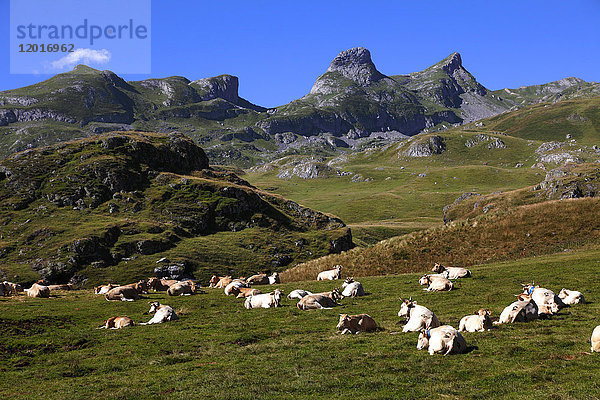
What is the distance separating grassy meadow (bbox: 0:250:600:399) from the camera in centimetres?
1279

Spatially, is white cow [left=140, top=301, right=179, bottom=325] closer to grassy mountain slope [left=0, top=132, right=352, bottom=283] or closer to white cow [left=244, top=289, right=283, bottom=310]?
white cow [left=244, top=289, right=283, bottom=310]

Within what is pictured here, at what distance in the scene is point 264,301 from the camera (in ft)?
98.1

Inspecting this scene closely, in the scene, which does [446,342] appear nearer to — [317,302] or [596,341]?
[596,341]

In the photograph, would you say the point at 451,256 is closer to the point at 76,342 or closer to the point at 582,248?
the point at 582,248

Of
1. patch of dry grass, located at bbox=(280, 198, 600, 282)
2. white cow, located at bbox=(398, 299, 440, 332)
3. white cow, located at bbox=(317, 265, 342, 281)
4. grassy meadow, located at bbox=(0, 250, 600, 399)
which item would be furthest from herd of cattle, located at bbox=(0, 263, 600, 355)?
white cow, located at bbox=(317, 265, 342, 281)

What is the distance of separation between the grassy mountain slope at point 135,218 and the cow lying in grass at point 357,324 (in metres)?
76.9

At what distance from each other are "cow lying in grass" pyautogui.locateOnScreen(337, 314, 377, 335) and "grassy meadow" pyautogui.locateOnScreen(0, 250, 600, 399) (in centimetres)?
71

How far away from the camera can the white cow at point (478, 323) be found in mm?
18641

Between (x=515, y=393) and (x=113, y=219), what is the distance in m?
110

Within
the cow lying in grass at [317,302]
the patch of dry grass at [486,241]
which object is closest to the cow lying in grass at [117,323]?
the cow lying in grass at [317,302]

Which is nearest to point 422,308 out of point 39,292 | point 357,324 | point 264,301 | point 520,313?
point 357,324

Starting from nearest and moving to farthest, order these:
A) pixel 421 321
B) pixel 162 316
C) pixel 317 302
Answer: pixel 421 321 → pixel 162 316 → pixel 317 302

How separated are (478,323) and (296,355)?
8.93 m

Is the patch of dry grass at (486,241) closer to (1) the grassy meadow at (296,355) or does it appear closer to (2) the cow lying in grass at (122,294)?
(1) the grassy meadow at (296,355)
